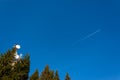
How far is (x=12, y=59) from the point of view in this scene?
4862cm

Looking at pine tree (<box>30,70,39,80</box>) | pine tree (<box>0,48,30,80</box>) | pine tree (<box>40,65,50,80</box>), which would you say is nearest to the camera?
pine tree (<box>0,48,30,80</box>)

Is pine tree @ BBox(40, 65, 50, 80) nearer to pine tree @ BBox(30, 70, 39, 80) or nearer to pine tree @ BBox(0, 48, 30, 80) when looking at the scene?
pine tree @ BBox(30, 70, 39, 80)

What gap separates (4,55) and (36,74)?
1014 cm

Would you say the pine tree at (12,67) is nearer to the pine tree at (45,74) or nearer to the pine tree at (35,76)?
the pine tree at (35,76)

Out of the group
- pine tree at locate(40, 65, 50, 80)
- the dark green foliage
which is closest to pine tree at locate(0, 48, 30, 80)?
the dark green foliage

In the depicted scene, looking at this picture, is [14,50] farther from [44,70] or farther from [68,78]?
[68,78]

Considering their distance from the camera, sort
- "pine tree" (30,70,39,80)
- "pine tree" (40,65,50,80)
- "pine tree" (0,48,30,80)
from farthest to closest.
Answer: "pine tree" (40,65,50,80) < "pine tree" (30,70,39,80) < "pine tree" (0,48,30,80)

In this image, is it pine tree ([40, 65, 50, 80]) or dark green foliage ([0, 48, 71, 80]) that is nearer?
dark green foliage ([0, 48, 71, 80])

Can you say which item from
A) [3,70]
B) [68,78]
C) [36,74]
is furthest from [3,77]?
[68,78]

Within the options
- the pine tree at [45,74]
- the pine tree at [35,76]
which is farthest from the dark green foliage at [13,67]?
the pine tree at [45,74]

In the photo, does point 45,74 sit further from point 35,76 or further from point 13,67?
point 13,67

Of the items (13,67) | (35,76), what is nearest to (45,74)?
(35,76)

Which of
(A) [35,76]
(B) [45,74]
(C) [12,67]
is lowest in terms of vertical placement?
(C) [12,67]

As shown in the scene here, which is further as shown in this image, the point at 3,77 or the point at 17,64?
the point at 17,64
